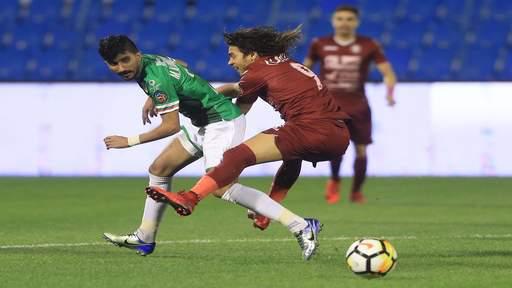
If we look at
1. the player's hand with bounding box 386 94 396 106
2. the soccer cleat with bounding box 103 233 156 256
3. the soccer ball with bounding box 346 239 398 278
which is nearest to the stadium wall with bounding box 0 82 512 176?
the player's hand with bounding box 386 94 396 106

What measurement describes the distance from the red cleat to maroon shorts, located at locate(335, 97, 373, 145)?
20.7 feet

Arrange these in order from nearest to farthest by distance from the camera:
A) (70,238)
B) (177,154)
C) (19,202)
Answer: (177,154), (70,238), (19,202)

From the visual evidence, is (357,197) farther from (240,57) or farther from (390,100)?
(240,57)

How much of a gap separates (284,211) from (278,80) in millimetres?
811

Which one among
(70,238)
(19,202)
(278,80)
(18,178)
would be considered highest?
(278,80)

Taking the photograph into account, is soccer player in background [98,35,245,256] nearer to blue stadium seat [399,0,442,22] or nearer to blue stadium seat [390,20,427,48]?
blue stadium seat [390,20,427,48]

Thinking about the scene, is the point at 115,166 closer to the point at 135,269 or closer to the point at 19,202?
the point at 19,202

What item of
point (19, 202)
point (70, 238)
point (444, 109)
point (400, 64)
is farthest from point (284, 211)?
point (400, 64)

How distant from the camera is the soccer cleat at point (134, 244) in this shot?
8484 millimetres

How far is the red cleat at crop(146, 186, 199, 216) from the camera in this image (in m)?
7.32

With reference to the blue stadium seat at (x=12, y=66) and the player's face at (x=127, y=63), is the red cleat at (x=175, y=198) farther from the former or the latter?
the blue stadium seat at (x=12, y=66)

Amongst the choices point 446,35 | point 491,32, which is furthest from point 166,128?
point 491,32

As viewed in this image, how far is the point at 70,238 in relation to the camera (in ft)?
32.2

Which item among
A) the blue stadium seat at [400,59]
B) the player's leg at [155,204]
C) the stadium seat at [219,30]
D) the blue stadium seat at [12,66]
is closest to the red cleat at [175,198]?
the player's leg at [155,204]
